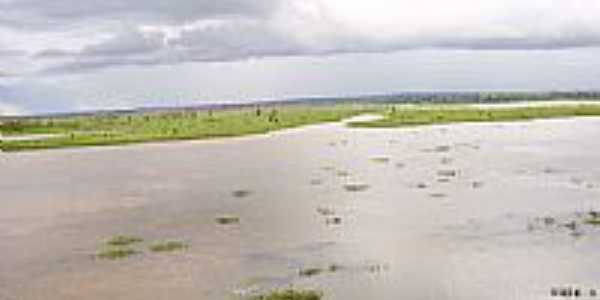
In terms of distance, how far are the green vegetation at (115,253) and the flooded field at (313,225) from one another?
69 mm

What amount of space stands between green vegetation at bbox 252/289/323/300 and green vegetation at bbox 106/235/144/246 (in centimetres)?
989

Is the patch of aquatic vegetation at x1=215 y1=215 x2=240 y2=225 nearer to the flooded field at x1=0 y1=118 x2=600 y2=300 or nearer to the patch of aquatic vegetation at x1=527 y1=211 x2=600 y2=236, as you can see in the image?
the flooded field at x1=0 y1=118 x2=600 y2=300

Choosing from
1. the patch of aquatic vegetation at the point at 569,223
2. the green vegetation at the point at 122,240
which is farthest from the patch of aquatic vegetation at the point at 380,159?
the green vegetation at the point at 122,240

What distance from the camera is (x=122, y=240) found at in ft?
94.1

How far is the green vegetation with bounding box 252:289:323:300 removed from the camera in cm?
1880

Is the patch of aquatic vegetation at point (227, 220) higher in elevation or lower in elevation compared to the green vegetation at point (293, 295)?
lower

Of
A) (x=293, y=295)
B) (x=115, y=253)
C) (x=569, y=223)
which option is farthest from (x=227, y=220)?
(x=293, y=295)

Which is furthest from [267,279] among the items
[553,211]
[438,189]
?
[438,189]

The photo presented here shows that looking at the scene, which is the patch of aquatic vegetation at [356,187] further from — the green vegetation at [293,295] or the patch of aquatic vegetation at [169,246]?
the green vegetation at [293,295]

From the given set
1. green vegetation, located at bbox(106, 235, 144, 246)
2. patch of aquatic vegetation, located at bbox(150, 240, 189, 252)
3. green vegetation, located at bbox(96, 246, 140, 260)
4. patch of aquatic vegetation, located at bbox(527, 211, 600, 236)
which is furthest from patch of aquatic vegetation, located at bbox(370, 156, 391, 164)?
green vegetation, located at bbox(96, 246, 140, 260)

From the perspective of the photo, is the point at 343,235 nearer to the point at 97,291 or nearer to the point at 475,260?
the point at 475,260

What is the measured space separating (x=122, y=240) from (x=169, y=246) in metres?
2.52

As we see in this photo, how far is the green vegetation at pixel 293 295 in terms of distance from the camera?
18797 mm

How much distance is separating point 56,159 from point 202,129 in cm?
2939
